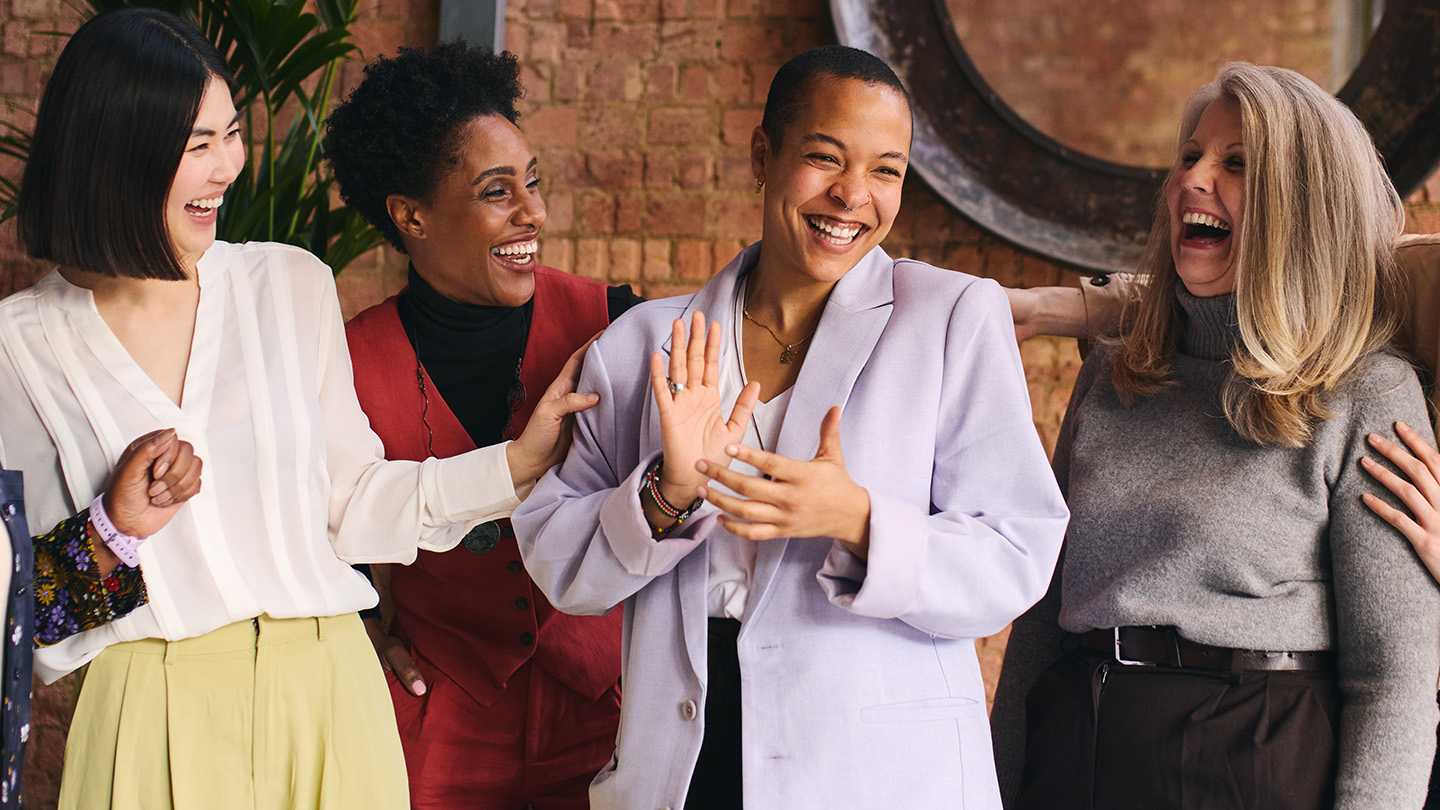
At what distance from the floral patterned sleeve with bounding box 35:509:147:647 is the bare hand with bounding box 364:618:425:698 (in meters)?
0.55

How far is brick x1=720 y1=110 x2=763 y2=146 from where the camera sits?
2902mm

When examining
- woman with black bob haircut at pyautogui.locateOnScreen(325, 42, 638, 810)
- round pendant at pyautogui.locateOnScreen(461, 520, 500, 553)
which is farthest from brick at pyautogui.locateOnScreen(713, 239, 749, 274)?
round pendant at pyautogui.locateOnScreen(461, 520, 500, 553)

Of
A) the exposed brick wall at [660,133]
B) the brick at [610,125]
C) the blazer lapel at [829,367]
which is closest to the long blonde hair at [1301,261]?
the blazer lapel at [829,367]

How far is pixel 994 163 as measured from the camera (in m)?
2.72

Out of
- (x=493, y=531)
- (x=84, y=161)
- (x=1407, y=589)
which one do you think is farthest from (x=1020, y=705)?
(x=84, y=161)

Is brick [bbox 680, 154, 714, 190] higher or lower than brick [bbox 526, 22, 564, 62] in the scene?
lower

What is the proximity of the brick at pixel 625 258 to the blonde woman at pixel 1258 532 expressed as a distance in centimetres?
154

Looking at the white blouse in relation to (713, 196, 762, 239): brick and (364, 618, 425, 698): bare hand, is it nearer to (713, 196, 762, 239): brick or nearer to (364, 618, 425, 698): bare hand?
(364, 618, 425, 698): bare hand

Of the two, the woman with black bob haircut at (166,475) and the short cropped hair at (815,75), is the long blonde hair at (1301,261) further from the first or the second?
the woman with black bob haircut at (166,475)

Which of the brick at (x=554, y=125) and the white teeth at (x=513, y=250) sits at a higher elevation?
the brick at (x=554, y=125)

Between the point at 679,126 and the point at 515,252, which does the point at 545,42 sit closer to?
the point at 679,126

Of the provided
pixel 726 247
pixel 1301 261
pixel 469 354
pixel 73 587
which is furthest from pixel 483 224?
pixel 1301 261

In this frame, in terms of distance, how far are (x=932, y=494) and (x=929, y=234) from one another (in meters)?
1.58

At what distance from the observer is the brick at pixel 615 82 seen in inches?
116
